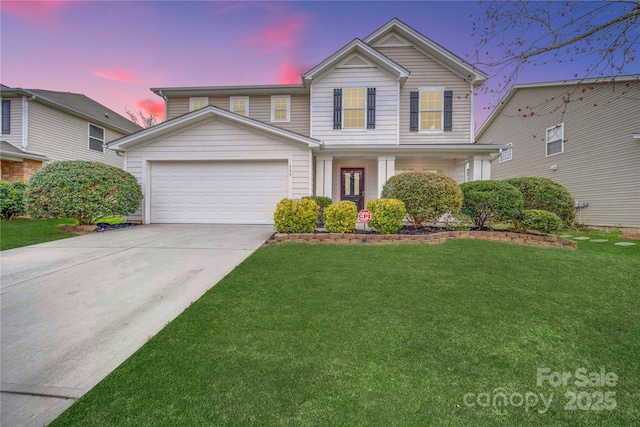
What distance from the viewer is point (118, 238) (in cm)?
662

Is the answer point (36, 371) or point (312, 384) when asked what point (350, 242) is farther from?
point (36, 371)

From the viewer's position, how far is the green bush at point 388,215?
6531mm

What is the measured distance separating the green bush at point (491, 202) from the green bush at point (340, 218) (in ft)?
11.3

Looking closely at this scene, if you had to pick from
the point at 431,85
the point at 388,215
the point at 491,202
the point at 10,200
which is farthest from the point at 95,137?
the point at 491,202

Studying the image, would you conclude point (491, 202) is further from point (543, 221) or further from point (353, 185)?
point (353, 185)

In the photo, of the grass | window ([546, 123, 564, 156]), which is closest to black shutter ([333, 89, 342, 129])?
the grass

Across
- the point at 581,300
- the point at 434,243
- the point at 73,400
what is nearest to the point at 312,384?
the point at 73,400

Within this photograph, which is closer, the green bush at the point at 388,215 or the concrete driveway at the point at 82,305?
the concrete driveway at the point at 82,305

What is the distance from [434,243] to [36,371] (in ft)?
20.7

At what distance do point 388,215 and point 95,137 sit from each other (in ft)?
55.6

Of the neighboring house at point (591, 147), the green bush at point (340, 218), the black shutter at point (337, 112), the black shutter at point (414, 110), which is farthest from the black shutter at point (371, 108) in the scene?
the green bush at point (340, 218)

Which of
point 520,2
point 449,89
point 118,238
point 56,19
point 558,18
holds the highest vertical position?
point 56,19

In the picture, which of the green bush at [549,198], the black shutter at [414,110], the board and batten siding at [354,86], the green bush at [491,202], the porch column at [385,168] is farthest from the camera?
the black shutter at [414,110]

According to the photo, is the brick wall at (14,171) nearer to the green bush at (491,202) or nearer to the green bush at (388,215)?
the green bush at (388,215)
